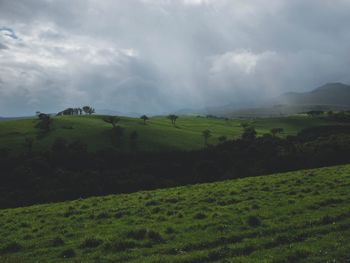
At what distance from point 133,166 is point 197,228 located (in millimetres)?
98564

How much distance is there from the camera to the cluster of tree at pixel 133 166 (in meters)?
85.8

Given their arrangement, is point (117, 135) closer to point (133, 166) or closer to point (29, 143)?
point (29, 143)

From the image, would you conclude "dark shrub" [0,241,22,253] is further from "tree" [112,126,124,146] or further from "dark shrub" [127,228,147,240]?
"tree" [112,126,124,146]

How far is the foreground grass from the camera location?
16609 mm

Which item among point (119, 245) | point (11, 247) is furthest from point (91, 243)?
point (11, 247)

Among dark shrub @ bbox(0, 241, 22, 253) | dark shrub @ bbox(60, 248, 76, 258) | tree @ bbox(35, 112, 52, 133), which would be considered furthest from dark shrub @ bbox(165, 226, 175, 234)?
tree @ bbox(35, 112, 52, 133)

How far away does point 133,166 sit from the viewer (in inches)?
4665

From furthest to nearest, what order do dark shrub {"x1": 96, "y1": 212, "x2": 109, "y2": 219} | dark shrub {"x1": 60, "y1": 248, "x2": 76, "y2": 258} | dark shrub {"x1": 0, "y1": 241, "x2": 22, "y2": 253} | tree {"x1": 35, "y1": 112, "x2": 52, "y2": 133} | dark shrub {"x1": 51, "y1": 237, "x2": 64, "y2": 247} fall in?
tree {"x1": 35, "y1": 112, "x2": 52, "y2": 133}, dark shrub {"x1": 96, "y1": 212, "x2": 109, "y2": 219}, dark shrub {"x1": 51, "y1": 237, "x2": 64, "y2": 247}, dark shrub {"x1": 0, "y1": 241, "x2": 22, "y2": 253}, dark shrub {"x1": 60, "y1": 248, "x2": 76, "y2": 258}

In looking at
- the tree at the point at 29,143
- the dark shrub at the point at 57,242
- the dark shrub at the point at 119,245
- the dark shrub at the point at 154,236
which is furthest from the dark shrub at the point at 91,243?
the tree at the point at 29,143

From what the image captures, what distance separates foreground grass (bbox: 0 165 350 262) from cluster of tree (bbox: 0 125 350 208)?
51.2 m

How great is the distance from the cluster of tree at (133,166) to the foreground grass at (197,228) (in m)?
51.2

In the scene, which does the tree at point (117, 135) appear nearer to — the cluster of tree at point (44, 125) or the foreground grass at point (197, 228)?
the cluster of tree at point (44, 125)

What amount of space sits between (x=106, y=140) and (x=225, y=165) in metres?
66.8

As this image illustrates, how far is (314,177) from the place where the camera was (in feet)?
121
